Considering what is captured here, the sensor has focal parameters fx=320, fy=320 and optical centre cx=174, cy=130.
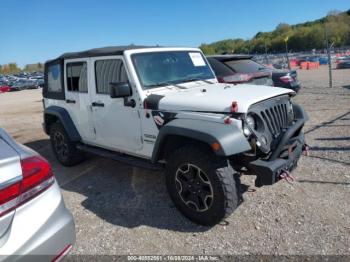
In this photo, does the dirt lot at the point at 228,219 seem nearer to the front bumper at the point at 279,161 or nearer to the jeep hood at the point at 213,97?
the front bumper at the point at 279,161

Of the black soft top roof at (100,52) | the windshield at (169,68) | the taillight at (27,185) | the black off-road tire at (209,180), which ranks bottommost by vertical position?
the black off-road tire at (209,180)

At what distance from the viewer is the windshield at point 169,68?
165 inches

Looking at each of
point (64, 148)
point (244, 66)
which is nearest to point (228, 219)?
point (64, 148)

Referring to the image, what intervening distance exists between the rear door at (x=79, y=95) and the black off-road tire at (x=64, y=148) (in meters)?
0.38

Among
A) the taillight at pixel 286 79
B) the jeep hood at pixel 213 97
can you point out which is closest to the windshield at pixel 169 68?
the jeep hood at pixel 213 97

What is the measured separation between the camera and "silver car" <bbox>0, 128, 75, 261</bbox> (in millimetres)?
2043

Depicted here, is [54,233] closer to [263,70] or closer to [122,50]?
[122,50]

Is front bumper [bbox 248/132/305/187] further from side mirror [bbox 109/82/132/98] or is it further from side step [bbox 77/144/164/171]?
side mirror [bbox 109/82/132/98]

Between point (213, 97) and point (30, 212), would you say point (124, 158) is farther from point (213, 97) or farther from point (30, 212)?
point (30, 212)

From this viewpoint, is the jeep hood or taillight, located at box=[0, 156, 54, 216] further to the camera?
the jeep hood

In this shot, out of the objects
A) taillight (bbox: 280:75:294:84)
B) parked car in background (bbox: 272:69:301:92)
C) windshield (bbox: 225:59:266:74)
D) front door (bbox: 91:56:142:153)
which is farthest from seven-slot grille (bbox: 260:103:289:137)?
taillight (bbox: 280:75:294:84)

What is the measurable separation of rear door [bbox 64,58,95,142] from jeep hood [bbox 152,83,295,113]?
1.49 m

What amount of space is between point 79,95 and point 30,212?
3.26 metres

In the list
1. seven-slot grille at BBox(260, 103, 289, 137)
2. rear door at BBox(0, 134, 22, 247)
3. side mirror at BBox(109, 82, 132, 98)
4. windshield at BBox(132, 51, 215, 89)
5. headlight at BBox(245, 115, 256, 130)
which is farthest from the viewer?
windshield at BBox(132, 51, 215, 89)
